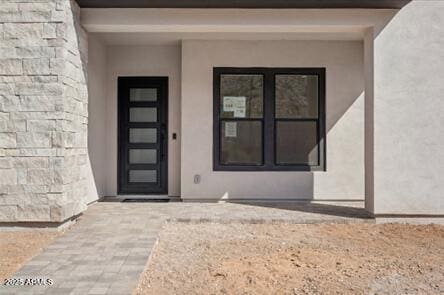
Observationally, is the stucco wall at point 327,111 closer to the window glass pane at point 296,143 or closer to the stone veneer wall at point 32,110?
the window glass pane at point 296,143

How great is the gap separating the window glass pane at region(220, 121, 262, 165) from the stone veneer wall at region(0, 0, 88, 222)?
317 cm

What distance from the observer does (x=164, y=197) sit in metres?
7.98

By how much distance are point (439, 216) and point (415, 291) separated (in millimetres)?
2833

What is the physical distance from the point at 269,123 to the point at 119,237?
148 inches

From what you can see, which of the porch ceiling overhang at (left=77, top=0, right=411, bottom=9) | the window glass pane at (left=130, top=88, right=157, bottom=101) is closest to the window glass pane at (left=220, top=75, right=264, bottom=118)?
the window glass pane at (left=130, top=88, right=157, bottom=101)

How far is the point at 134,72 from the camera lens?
8023 millimetres

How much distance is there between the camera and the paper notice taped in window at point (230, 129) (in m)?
7.64

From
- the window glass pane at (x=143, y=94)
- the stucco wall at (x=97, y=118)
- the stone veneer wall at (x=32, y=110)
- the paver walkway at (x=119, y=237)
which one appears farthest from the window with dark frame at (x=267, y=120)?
the stone veneer wall at (x=32, y=110)

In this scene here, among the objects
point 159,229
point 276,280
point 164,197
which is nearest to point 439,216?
point 276,280

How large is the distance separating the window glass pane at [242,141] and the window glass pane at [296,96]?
56cm

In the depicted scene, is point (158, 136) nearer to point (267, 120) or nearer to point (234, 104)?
point (234, 104)

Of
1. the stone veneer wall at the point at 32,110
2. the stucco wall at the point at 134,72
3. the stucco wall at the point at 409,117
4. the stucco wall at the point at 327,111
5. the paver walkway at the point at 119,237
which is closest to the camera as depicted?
the paver walkway at the point at 119,237

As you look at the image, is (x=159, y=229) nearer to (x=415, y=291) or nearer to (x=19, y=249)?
(x=19, y=249)

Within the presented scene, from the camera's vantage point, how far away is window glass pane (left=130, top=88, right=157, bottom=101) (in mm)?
8148
